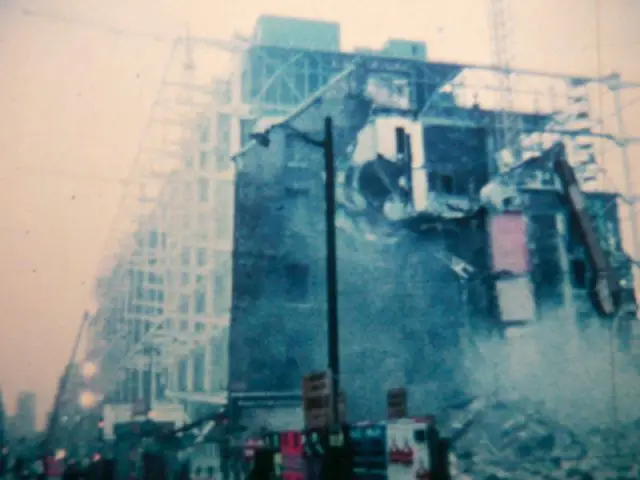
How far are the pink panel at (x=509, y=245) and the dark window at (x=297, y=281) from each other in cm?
611

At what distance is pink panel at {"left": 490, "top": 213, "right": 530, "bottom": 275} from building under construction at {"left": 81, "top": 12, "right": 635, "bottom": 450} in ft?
0.15

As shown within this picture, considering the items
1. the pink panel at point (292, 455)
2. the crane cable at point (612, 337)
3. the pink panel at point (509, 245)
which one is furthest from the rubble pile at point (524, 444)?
the pink panel at point (292, 455)

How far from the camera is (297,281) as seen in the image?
19.2 meters

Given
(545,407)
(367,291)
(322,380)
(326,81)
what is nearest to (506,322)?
(545,407)

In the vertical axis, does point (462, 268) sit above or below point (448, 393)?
above

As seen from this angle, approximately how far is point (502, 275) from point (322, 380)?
12.4m

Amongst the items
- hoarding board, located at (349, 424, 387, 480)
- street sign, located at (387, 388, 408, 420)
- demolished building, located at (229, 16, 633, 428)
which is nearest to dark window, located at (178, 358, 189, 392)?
demolished building, located at (229, 16, 633, 428)

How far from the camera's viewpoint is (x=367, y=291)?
19.4 m

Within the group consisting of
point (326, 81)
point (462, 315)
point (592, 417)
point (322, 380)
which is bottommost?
point (592, 417)

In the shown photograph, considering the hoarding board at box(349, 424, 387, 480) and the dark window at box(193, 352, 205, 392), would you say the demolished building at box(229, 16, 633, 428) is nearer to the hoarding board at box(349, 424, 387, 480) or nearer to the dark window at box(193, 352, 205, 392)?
the dark window at box(193, 352, 205, 392)

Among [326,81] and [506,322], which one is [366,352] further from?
[326,81]

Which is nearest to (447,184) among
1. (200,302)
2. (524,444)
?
(524,444)

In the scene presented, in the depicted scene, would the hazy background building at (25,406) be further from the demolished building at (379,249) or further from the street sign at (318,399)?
the street sign at (318,399)

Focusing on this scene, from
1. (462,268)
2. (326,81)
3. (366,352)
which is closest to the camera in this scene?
(366,352)
